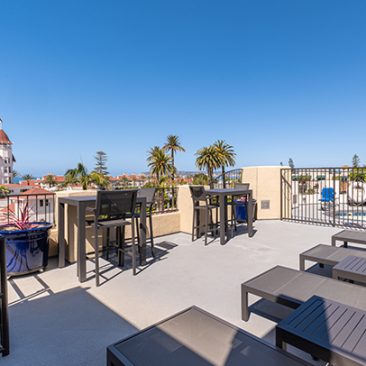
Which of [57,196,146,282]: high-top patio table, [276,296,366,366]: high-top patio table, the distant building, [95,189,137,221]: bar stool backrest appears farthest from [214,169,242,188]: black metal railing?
the distant building

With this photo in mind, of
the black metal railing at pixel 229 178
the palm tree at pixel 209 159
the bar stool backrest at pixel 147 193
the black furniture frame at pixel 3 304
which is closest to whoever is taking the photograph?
the black furniture frame at pixel 3 304

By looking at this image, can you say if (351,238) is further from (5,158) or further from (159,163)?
(5,158)

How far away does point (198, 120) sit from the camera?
32.6 metres

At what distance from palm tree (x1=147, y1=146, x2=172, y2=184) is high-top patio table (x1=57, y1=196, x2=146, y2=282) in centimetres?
2365

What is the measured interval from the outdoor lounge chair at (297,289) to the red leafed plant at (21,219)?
10.0ft

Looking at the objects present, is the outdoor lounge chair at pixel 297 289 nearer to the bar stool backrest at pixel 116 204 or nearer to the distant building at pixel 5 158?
the bar stool backrest at pixel 116 204

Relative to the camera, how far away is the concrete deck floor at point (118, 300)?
196 centimetres

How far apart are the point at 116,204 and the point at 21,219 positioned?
4.98 ft

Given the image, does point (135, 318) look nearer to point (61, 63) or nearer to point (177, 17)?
point (177, 17)

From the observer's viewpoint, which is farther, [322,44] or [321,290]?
[322,44]

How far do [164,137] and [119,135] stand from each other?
9.97 m

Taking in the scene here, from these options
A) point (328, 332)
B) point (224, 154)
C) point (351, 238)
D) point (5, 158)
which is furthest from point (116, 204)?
point (5, 158)

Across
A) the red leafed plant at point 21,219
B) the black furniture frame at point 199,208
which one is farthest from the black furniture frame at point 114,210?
the black furniture frame at point 199,208

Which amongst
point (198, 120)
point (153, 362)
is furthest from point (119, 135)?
point (153, 362)
